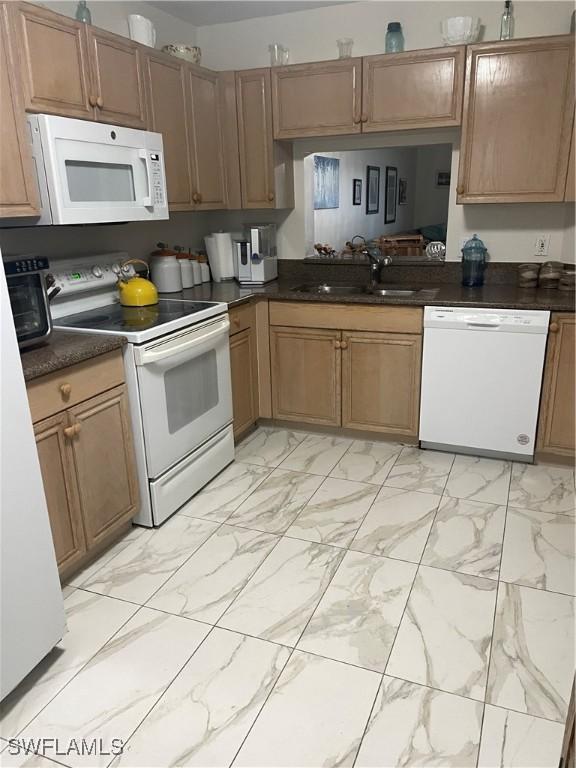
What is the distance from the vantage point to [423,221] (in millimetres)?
3557

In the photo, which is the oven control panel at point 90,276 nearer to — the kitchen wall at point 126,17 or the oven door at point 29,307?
the oven door at point 29,307

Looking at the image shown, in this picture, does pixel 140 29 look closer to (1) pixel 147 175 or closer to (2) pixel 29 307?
(1) pixel 147 175

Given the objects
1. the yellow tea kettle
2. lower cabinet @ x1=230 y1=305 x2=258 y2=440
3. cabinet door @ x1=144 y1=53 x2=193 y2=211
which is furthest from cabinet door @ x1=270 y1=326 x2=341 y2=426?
cabinet door @ x1=144 y1=53 x2=193 y2=211

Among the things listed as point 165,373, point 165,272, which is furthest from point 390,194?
point 165,373

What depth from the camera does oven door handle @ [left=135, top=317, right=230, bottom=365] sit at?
228cm

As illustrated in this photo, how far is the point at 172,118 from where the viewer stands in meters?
2.94

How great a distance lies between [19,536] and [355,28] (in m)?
3.25

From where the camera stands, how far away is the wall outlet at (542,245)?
321 cm

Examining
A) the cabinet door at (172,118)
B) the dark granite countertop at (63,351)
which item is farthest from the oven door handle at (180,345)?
the cabinet door at (172,118)

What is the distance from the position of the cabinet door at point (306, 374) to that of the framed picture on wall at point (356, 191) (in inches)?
43.9

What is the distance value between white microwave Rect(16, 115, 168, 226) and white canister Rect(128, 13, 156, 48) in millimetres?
550

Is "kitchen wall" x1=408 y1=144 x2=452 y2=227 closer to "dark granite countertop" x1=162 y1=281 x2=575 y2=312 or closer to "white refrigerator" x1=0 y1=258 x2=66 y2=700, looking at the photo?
"dark granite countertop" x1=162 y1=281 x2=575 y2=312

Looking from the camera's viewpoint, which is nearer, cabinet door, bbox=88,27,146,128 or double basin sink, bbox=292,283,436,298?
cabinet door, bbox=88,27,146,128

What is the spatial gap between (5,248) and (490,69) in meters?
2.49
